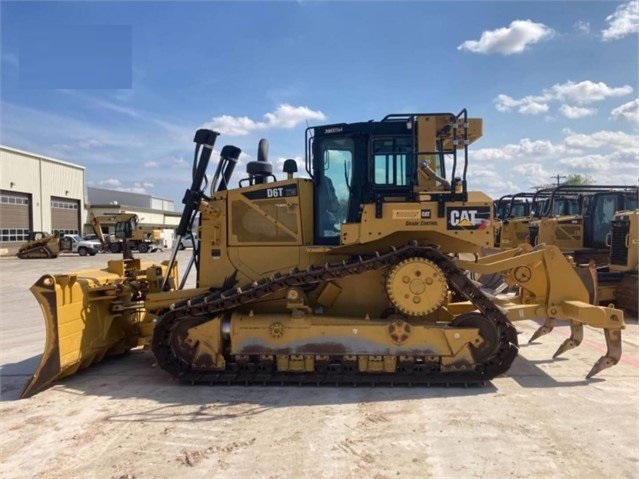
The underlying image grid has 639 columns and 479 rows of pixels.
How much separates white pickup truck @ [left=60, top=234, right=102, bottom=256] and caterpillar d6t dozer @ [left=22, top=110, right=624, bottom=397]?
34.6m

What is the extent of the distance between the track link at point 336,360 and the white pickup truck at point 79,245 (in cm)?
3579

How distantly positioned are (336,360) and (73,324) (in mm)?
3466

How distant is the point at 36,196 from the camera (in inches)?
1710

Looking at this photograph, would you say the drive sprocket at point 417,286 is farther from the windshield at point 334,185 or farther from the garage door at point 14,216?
the garage door at point 14,216

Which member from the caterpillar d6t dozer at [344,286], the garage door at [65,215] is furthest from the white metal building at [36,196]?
the caterpillar d6t dozer at [344,286]

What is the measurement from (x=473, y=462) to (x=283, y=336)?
2714 mm

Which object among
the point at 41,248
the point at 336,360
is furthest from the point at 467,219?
the point at 41,248

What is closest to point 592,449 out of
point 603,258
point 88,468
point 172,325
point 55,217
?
point 88,468

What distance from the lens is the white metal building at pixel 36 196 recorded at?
40.2m

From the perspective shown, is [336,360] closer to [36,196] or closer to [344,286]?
[344,286]

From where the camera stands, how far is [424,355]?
5719 millimetres

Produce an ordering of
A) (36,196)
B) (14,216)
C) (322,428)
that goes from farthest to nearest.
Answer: (36,196)
(14,216)
(322,428)

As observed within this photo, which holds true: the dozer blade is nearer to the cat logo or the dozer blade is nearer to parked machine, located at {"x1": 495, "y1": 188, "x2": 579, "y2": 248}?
the cat logo

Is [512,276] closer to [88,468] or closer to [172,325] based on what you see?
[172,325]
